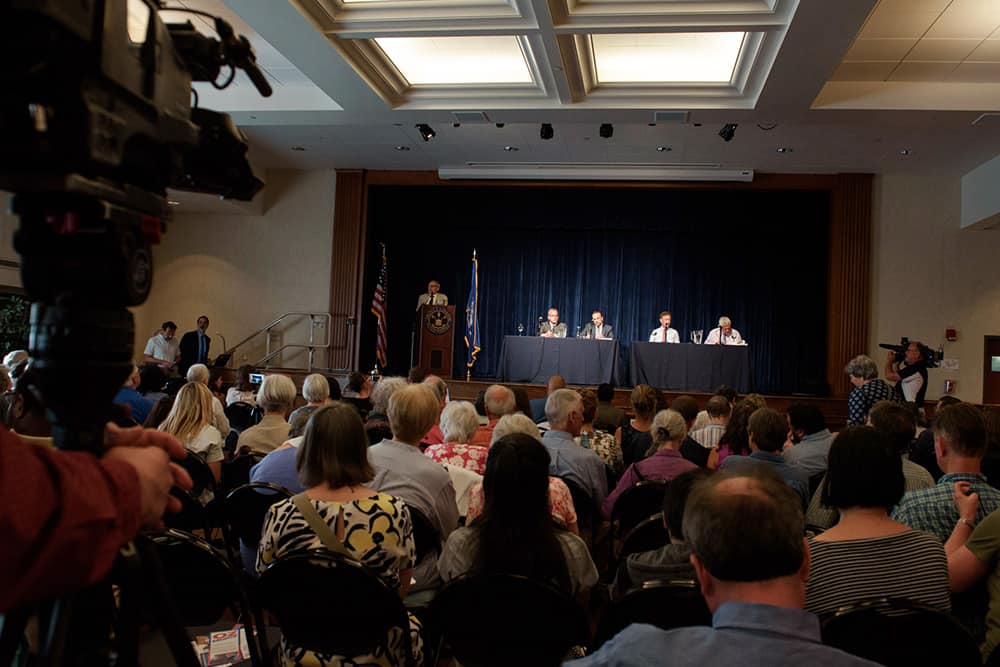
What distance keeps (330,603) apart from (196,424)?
7.34ft

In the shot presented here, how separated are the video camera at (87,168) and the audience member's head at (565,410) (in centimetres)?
286

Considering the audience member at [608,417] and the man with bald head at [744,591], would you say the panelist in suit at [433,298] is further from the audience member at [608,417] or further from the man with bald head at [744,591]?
the man with bald head at [744,591]

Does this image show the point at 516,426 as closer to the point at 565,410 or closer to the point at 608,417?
the point at 565,410

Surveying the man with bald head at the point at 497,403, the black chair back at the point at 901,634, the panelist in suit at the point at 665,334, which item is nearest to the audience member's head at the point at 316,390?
the man with bald head at the point at 497,403

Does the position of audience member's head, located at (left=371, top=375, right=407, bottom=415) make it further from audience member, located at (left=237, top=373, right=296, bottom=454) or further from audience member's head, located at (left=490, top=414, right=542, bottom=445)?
audience member's head, located at (left=490, top=414, right=542, bottom=445)

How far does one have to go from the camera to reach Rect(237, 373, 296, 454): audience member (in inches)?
155

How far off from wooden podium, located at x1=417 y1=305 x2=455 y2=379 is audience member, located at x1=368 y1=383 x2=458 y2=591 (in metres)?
7.89

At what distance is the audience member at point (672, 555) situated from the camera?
1.95 metres

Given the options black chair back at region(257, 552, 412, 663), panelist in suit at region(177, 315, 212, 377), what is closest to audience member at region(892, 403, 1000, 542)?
black chair back at region(257, 552, 412, 663)

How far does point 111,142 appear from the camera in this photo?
816mm

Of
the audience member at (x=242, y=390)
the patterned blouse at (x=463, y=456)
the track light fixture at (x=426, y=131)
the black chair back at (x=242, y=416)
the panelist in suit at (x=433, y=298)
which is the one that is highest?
the track light fixture at (x=426, y=131)

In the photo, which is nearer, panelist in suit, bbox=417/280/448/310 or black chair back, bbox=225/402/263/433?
black chair back, bbox=225/402/263/433

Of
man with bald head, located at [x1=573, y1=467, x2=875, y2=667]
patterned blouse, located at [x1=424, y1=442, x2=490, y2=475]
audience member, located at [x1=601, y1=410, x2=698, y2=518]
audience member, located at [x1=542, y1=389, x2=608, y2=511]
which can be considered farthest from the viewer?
audience member, located at [x1=542, y1=389, x2=608, y2=511]

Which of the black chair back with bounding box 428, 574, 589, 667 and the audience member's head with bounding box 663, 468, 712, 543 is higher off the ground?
the audience member's head with bounding box 663, 468, 712, 543
